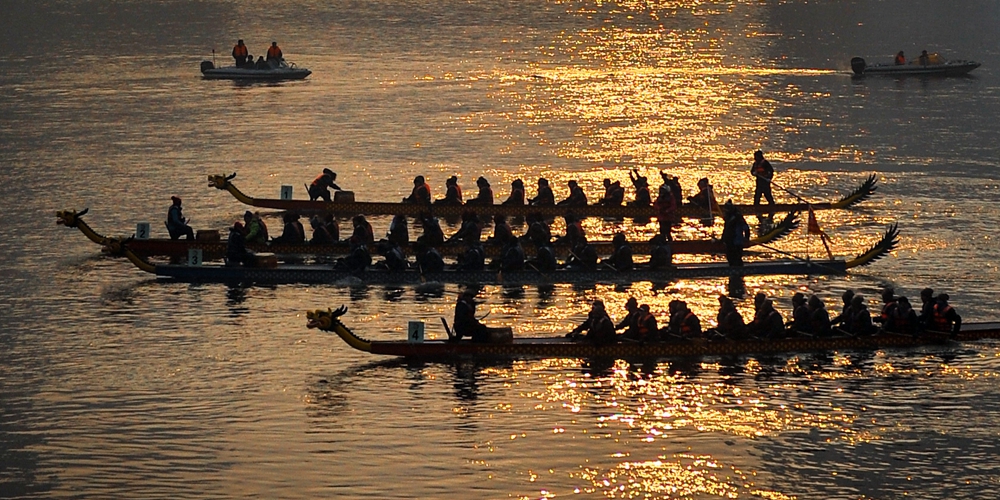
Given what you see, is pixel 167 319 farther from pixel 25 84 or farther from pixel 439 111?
pixel 25 84

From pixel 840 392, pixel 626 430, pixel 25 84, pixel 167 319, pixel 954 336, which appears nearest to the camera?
pixel 626 430

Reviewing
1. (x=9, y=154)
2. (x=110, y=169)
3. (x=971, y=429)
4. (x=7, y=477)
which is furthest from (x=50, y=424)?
(x=9, y=154)

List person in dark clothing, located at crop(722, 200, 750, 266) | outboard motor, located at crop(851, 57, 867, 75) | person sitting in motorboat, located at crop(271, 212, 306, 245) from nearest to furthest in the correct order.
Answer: person in dark clothing, located at crop(722, 200, 750, 266)
person sitting in motorboat, located at crop(271, 212, 306, 245)
outboard motor, located at crop(851, 57, 867, 75)

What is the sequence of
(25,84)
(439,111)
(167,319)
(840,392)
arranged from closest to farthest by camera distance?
1. (840,392)
2. (167,319)
3. (439,111)
4. (25,84)

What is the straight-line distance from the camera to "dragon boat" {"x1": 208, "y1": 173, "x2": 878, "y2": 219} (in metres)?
56.2

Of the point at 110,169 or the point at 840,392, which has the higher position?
the point at 110,169

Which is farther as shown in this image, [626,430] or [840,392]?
[840,392]

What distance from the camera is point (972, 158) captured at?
7112cm

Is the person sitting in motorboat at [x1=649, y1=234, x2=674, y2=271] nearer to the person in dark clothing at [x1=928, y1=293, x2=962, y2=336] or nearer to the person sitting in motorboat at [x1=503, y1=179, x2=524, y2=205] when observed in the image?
the person in dark clothing at [x1=928, y1=293, x2=962, y2=336]

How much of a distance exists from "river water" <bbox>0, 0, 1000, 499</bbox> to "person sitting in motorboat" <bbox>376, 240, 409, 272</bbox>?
80 cm

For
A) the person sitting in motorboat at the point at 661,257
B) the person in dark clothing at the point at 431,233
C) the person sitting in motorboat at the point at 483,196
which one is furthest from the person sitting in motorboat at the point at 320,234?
the person sitting in motorboat at the point at 661,257

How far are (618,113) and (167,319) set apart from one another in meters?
46.3

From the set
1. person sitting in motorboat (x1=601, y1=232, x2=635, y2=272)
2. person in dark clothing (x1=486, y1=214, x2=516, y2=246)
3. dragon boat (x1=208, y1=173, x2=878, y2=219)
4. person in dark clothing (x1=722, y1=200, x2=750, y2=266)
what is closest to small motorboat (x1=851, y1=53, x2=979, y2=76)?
dragon boat (x1=208, y1=173, x2=878, y2=219)

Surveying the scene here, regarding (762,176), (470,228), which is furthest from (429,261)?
(762,176)
